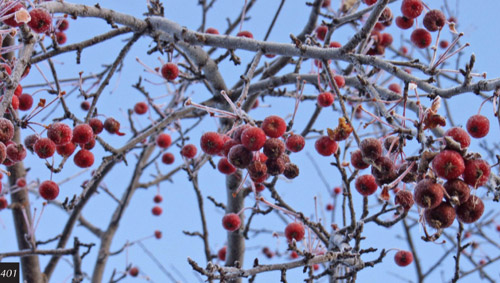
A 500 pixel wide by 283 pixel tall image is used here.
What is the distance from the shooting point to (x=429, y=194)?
156cm

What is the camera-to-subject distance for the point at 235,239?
172 inches

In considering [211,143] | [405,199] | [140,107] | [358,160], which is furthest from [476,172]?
[140,107]

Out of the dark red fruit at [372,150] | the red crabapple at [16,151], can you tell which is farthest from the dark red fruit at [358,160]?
the red crabapple at [16,151]

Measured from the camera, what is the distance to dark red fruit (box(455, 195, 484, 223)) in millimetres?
1660

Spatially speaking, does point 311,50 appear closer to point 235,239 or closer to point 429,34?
point 429,34

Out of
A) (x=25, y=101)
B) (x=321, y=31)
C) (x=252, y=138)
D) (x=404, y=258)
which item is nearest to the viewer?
(x=252, y=138)

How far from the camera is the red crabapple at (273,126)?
6.93 feet

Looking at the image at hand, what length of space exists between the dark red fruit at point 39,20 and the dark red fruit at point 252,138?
122 centimetres

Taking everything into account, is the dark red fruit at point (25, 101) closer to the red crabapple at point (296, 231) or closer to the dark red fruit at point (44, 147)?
the dark red fruit at point (44, 147)

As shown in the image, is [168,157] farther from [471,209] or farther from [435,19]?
[471,209]

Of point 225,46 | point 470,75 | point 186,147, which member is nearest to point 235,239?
point 186,147

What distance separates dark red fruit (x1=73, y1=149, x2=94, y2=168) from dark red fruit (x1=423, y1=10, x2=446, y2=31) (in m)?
2.36

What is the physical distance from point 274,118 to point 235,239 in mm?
2474

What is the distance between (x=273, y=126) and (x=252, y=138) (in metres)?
0.19
